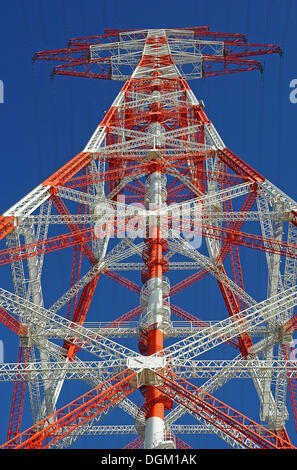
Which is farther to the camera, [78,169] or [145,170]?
[145,170]

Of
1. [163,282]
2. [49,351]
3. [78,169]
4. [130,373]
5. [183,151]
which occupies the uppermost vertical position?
[183,151]

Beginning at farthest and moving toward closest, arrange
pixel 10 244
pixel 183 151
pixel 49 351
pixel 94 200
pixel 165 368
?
→ pixel 183 151 < pixel 94 200 < pixel 49 351 < pixel 10 244 < pixel 165 368

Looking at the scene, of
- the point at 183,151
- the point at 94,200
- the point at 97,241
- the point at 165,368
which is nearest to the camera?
the point at 165,368

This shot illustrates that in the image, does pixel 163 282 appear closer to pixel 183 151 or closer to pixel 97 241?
pixel 97 241

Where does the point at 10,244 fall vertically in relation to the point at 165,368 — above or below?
above

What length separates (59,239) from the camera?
2108cm
